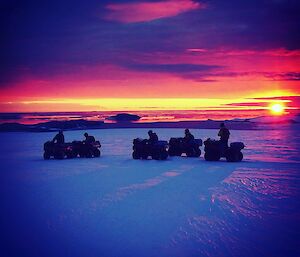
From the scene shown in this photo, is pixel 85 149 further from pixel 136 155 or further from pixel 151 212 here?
pixel 151 212

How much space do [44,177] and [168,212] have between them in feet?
24.7

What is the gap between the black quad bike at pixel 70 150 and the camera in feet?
74.4

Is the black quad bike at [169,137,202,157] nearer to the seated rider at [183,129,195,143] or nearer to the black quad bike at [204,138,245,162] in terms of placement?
the seated rider at [183,129,195,143]

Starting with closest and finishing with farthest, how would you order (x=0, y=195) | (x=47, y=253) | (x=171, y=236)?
1. (x=47, y=253)
2. (x=171, y=236)
3. (x=0, y=195)

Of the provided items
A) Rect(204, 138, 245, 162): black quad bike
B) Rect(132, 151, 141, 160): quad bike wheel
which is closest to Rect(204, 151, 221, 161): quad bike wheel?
Rect(204, 138, 245, 162): black quad bike

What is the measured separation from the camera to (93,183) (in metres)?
14.3

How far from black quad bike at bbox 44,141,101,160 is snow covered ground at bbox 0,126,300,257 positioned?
4.85 m

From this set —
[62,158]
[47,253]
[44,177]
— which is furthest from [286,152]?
[47,253]

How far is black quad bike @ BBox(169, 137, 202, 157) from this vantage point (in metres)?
22.7

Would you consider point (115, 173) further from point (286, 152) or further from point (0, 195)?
point (286, 152)

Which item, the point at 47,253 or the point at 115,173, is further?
the point at 115,173

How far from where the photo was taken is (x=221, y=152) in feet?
66.9

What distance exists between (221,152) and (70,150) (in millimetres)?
8452

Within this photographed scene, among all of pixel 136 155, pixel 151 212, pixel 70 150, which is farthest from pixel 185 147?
pixel 151 212
